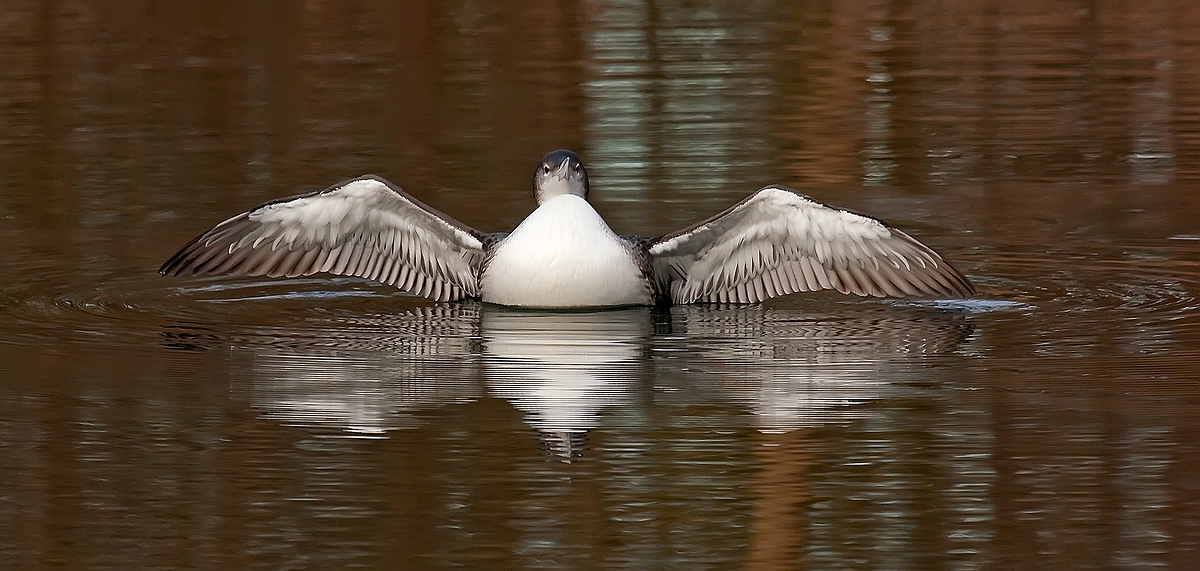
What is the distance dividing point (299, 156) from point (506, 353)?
6.29 metres

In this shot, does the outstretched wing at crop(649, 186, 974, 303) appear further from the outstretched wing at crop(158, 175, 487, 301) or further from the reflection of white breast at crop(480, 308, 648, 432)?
the outstretched wing at crop(158, 175, 487, 301)

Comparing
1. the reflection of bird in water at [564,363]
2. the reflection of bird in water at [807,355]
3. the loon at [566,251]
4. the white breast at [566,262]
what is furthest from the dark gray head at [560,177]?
the reflection of bird in water at [807,355]

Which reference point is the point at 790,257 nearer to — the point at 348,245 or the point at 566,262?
the point at 566,262

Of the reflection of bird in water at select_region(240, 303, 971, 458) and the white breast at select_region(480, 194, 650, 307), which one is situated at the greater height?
the white breast at select_region(480, 194, 650, 307)

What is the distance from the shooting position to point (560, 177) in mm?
10156

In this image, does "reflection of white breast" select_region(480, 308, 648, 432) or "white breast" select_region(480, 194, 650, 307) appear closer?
"reflection of white breast" select_region(480, 308, 648, 432)

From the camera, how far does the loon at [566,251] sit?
9.82 m

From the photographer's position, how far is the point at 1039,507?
6.32 meters

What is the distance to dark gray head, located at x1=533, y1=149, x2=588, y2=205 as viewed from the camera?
33.3 feet

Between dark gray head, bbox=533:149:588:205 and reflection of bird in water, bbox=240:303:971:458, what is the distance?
658mm

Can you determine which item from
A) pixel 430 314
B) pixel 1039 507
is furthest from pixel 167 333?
pixel 1039 507

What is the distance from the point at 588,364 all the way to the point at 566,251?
134 centimetres

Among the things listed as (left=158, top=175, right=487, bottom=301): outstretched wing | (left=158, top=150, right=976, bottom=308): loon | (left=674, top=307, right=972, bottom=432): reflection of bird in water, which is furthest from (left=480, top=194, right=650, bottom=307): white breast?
(left=158, top=175, right=487, bottom=301): outstretched wing

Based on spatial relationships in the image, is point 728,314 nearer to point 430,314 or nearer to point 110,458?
point 430,314
